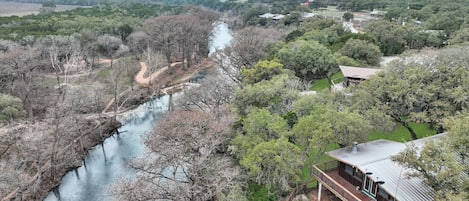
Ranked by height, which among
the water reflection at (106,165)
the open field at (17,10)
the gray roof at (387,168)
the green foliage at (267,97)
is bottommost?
the water reflection at (106,165)

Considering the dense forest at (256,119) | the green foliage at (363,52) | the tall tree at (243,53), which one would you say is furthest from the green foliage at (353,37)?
the tall tree at (243,53)

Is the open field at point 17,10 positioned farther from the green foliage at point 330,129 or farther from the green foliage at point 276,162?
the green foliage at point 330,129

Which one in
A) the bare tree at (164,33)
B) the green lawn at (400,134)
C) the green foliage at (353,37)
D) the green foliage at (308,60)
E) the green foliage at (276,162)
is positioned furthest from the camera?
the bare tree at (164,33)

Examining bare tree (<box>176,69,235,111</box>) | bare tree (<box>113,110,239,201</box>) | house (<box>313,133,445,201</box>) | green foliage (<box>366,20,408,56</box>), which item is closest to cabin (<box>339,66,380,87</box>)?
bare tree (<box>176,69,235,111</box>)

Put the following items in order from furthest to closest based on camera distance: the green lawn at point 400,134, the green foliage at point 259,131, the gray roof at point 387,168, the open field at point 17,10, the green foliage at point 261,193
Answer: the open field at point 17,10 < the green lawn at point 400,134 < the green foliage at point 259,131 < the green foliage at point 261,193 < the gray roof at point 387,168

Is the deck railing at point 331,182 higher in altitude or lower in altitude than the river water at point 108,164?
higher

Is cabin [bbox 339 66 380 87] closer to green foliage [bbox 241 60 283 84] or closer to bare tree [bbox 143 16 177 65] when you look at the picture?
green foliage [bbox 241 60 283 84]
